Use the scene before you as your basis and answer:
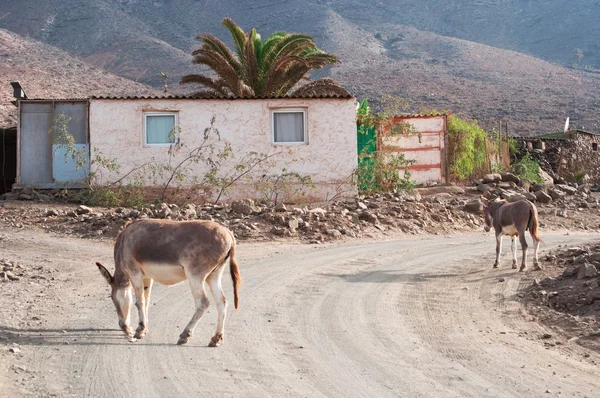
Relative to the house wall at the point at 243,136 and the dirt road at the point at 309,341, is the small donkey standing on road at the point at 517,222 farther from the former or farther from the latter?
the house wall at the point at 243,136

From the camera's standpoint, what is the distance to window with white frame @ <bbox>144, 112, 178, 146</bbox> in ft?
77.6

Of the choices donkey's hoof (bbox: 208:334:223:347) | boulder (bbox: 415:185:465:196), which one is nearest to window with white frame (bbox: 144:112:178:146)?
boulder (bbox: 415:185:465:196)

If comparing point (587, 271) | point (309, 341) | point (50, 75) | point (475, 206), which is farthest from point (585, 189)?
point (50, 75)

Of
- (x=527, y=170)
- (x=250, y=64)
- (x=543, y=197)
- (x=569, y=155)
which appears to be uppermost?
(x=250, y=64)

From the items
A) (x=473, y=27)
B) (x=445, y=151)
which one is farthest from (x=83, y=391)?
(x=473, y=27)

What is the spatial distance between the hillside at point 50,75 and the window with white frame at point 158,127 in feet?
79.7

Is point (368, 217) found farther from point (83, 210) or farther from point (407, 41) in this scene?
point (407, 41)

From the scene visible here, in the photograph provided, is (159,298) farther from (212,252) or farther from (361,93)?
(361,93)

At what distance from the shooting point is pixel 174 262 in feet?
28.6

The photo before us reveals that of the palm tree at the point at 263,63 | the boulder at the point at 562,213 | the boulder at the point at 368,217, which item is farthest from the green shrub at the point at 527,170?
the boulder at the point at 368,217

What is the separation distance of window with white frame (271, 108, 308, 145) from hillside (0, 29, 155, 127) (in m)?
26.1

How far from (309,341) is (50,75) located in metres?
53.5

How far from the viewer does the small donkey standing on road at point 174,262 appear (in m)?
8.61

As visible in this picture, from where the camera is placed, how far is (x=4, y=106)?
40.9 m
